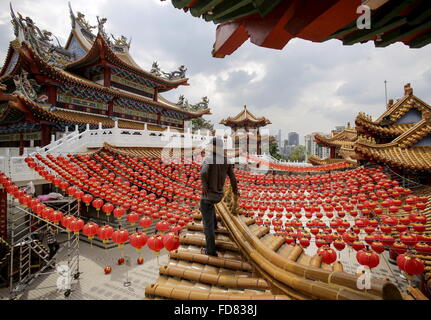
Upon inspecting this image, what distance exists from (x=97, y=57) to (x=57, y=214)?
14210 mm

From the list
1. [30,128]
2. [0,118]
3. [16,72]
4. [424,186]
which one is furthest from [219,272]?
[16,72]

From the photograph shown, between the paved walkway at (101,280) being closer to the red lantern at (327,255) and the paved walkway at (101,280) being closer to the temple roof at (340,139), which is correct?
the red lantern at (327,255)

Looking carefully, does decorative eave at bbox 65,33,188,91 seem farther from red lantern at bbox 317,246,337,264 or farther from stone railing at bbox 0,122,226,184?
red lantern at bbox 317,246,337,264

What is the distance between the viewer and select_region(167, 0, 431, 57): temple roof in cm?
171

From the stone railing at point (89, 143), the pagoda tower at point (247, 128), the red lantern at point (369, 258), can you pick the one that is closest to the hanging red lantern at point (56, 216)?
the stone railing at point (89, 143)

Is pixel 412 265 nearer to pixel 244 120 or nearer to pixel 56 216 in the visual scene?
pixel 56 216

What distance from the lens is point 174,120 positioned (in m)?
23.7

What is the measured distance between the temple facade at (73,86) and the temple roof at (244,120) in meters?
8.34

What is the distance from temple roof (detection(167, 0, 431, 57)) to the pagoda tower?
Answer: 2575cm

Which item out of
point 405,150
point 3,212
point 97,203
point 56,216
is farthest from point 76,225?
point 405,150

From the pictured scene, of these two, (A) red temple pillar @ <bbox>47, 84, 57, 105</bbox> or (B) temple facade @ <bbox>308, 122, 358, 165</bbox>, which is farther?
(B) temple facade @ <bbox>308, 122, 358, 165</bbox>

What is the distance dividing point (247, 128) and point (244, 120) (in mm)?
1225

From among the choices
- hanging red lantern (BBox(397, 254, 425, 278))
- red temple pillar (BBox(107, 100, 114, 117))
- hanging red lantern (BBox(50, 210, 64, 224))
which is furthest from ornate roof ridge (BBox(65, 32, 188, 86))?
hanging red lantern (BBox(397, 254, 425, 278))

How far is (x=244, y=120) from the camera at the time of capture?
29.4m
